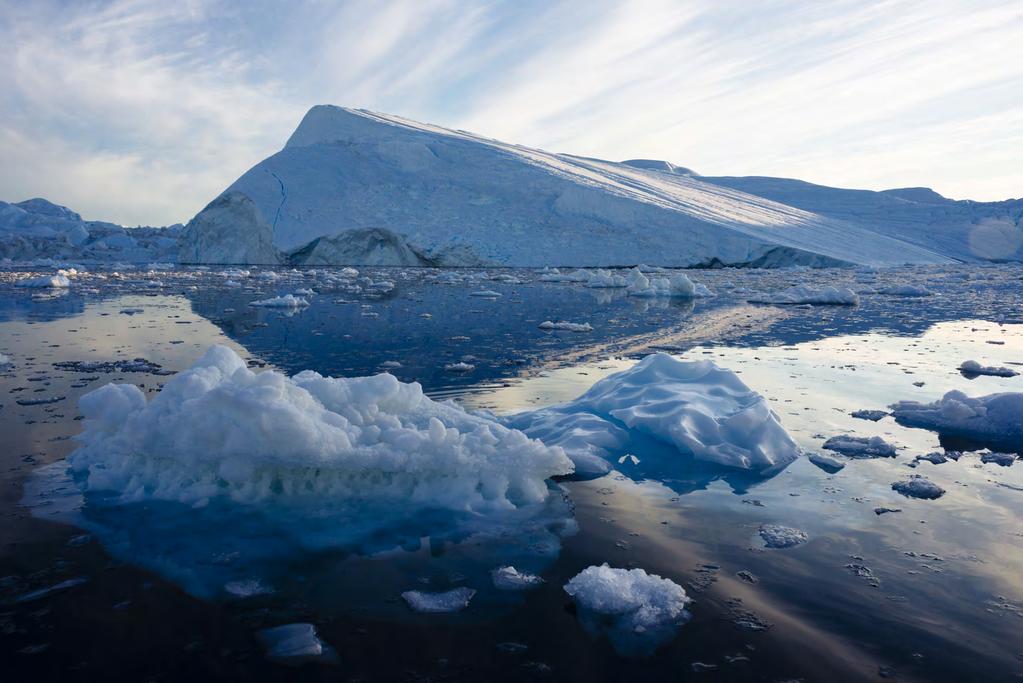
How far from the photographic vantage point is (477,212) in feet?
104

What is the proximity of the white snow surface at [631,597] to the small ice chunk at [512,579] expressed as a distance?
0.15 m

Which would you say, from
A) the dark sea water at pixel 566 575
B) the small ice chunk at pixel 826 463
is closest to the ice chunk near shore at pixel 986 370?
the dark sea water at pixel 566 575

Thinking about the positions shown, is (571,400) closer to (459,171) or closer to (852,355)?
(852,355)

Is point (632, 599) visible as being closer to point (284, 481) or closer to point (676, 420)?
point (284, 481)

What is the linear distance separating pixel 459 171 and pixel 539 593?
3457 centimetres

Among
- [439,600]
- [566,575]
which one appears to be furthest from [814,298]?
[439,600]

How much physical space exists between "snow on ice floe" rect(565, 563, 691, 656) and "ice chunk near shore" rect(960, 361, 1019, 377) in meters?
5.66

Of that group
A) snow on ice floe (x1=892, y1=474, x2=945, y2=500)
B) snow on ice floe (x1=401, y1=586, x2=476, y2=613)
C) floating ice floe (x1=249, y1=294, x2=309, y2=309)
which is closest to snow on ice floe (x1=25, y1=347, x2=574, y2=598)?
snow on ice floe (x1=401, y1=586, x2=476, y2=613)

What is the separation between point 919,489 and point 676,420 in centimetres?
133

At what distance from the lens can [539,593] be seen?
2.42 meters

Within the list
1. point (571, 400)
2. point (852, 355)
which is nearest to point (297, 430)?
point (571, 400)

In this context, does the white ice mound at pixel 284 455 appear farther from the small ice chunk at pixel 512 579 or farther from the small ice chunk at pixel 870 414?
the small ice chunk at pixel 870 414

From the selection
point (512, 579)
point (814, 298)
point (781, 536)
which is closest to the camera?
point (512, 579)

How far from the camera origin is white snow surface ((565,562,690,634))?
2.24 metres
